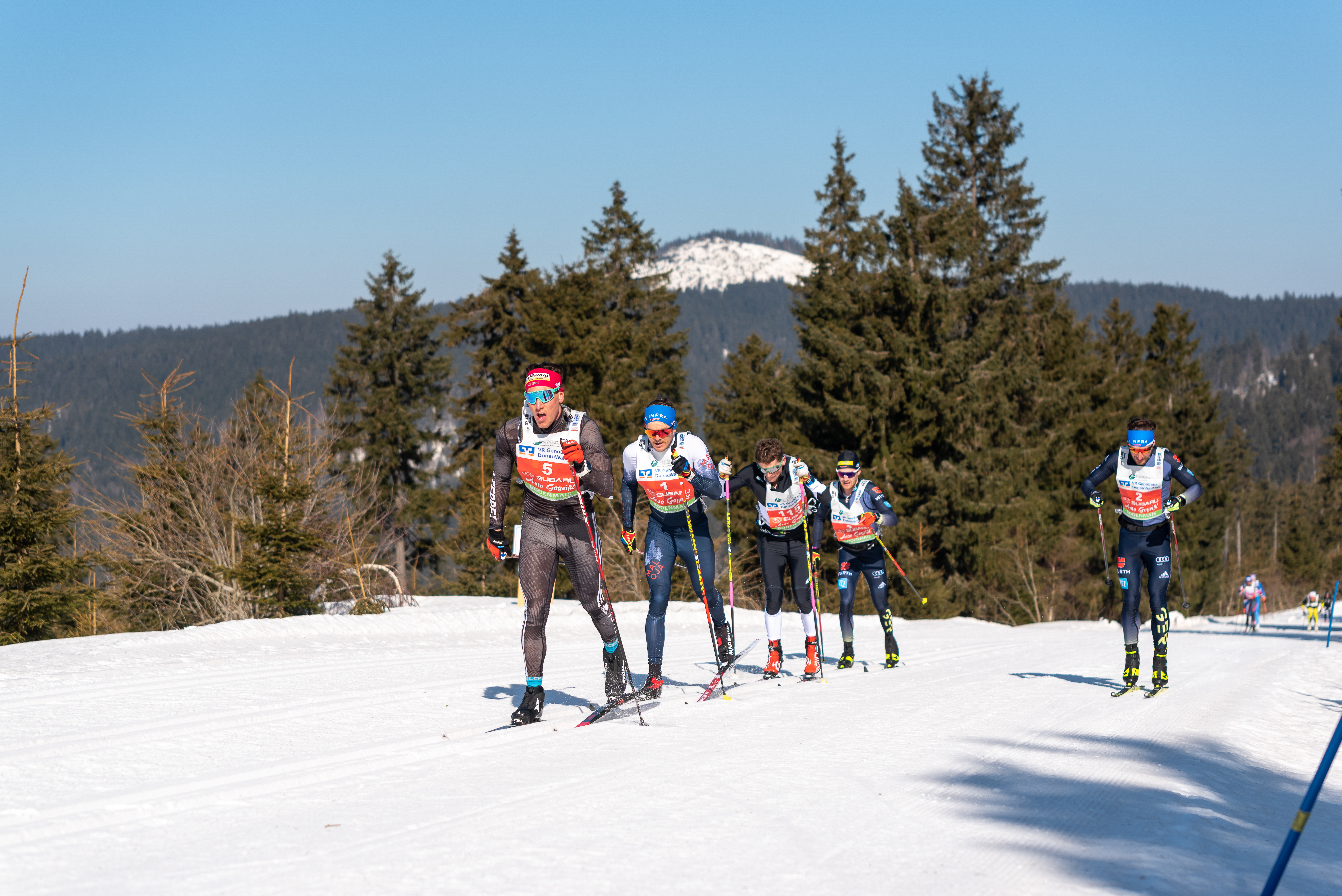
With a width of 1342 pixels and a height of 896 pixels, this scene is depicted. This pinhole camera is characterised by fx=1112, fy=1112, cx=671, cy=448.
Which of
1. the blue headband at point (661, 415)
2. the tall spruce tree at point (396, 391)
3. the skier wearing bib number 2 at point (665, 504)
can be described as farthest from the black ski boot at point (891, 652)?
the tall spruce tree at point (396, 391)

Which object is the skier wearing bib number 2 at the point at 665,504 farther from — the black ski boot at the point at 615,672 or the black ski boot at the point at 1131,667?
the black ski boot at the point at 1131,667

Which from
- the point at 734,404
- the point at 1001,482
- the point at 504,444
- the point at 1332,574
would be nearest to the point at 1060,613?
the point at 1001,482

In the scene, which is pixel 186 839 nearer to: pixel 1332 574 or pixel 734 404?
pixel 734 404

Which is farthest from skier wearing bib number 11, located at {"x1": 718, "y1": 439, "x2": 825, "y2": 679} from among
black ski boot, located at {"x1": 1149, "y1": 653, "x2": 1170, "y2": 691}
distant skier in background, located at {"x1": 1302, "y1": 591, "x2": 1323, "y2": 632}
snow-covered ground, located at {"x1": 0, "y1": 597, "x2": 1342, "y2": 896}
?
distant skier in background, located at {"x1": 1302, "y1": 591, "x2": 1323, "y2": 632}

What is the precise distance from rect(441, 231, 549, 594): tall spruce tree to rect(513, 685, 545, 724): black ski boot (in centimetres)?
3670

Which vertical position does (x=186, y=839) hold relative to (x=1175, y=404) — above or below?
below

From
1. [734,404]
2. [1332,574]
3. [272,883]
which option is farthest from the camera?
[1332,574]

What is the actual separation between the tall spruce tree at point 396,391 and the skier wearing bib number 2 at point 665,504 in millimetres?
38456

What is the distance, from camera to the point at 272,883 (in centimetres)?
426

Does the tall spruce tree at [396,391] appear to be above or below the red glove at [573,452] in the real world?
above

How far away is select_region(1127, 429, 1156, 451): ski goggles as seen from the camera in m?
10.4

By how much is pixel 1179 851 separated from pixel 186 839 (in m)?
4.34

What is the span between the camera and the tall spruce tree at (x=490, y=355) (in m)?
46.5

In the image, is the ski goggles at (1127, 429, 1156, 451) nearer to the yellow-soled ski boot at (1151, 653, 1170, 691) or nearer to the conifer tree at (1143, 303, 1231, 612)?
the yellow-soled ski boot at (1151, 653, 1170, 691)
